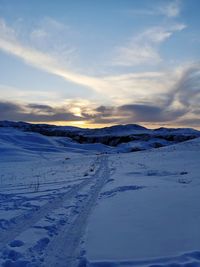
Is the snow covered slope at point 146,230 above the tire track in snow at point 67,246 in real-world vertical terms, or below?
above

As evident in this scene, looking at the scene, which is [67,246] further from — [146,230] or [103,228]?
[146,230]

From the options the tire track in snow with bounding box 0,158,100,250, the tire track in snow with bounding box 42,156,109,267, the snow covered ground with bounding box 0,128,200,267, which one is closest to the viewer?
the tire track in snow with bounding box 42,156,109,267

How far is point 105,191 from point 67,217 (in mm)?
4418

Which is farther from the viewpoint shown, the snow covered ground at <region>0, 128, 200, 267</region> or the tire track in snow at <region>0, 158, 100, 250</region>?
the tire track in snow at <region>0, 158, 100, 250</region>

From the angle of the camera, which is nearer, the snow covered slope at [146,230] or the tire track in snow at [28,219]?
the snow covered slope at [146,230]

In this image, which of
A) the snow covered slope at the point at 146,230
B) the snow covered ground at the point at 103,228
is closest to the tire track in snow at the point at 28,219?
the snow covered ground at the point at 103,228

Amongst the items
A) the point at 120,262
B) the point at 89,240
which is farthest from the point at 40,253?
the point at 120,262

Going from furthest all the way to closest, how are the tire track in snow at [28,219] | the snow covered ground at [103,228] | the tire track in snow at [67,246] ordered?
the tire track in snow at [28,219], the snow covered ground at [103,228], the tire track in snow at [67,246]

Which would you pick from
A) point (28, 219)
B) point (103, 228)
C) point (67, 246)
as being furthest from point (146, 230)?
point (28, 219)

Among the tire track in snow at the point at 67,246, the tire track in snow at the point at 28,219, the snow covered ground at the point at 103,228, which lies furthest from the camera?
the tire track in snow at the point at 28,219

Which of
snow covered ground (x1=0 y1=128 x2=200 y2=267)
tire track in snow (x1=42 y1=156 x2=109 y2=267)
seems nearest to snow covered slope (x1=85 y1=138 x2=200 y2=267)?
snow covered ground (x1=0 y1=128 x2=200 y2=267)

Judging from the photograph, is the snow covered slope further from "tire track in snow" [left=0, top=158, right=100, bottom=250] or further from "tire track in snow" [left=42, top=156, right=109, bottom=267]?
"tire track in snow" [left=0, top=158, right=100, bottom=250]

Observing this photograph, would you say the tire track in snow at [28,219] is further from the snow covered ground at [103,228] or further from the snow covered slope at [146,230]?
the snow covered slope at [146,230]

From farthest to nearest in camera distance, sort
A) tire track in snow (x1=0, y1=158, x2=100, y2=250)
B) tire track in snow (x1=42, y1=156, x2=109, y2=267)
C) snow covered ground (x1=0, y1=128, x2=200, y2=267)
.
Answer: tire track in snow (x1=0, y1=158, x2=100, y2=250)
snow covered ground (x1=0, y1=128, x2=200, y2=267)
tire track in snow (x1=42, y1=156, x2=109, y2=267)
